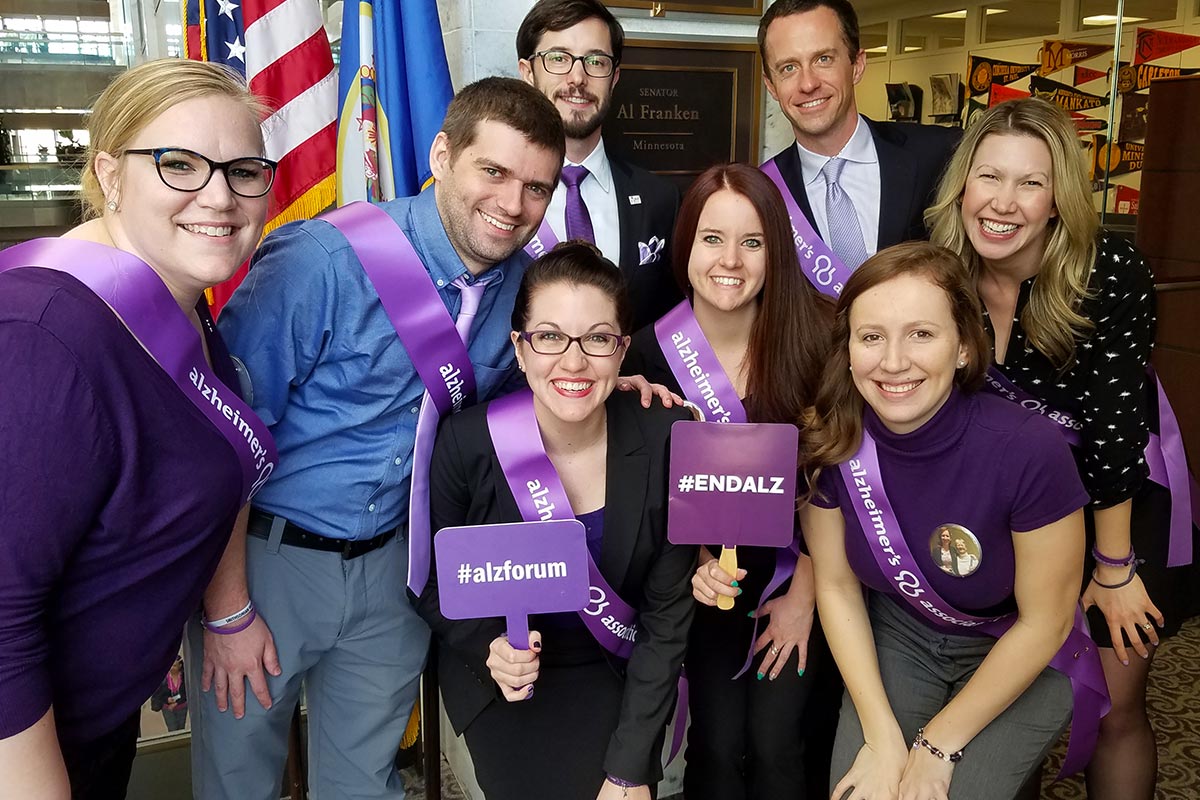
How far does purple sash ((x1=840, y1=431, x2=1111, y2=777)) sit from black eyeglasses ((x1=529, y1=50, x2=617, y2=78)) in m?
1.31

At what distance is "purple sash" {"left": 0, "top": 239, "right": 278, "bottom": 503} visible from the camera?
52.3 inches

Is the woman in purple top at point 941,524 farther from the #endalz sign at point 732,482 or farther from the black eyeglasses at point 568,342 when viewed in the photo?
the black eyeglasses at point 568,342

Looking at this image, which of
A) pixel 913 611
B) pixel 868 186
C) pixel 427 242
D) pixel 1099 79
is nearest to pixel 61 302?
pixel 427 242

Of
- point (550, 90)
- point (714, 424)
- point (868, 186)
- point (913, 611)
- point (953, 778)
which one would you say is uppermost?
point (550, 90)

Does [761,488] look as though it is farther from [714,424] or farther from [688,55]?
[688,55]

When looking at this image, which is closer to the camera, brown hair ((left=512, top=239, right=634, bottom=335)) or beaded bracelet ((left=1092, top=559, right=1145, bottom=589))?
brown hair ((left=512, top=239, right=634, bottom=335))

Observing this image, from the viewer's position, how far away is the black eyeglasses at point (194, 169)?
1437mm

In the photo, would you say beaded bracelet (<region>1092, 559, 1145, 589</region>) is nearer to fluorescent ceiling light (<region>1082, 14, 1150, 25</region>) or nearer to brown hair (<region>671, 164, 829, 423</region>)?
brown hair (<region>671, 164, 829, 423</region>)

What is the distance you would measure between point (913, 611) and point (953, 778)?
0.37 meters

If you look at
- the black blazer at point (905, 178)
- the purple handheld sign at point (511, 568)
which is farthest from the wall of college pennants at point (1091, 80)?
the purple handheld sign at point (511, 568)

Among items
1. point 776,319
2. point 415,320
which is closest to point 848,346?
point 776,319

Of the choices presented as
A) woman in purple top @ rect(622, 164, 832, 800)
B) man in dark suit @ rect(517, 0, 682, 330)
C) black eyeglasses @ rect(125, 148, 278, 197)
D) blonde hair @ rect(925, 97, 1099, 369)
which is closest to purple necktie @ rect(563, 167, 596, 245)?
man in dark suit @ rect(517, 0, 682, 330)

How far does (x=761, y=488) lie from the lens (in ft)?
6.17

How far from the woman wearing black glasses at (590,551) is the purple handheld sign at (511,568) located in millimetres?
237
